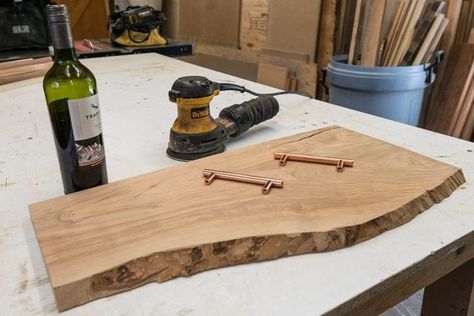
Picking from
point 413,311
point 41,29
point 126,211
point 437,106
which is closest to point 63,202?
point 126,211

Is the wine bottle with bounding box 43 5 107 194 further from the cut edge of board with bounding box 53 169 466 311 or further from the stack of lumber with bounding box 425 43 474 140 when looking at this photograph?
the stack of lumber with bounding box 425 43 474 140

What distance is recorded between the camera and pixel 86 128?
59 centimetres

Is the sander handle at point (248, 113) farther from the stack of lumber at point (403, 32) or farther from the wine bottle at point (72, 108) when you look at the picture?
the stack of lumber at point (403, 32)

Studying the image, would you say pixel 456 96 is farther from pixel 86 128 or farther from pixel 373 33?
pixel 86 128

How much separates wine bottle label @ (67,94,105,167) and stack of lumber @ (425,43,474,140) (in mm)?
1795

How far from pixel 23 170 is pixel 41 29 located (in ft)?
6.08

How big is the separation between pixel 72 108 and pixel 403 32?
165 cm

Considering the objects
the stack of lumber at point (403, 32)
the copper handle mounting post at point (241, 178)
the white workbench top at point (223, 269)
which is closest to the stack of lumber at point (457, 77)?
the stack of lumber at point (403, 32)

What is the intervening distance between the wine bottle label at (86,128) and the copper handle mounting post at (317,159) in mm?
320

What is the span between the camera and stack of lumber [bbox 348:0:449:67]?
1.79 metres

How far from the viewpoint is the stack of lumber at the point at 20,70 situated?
1478 millimetres

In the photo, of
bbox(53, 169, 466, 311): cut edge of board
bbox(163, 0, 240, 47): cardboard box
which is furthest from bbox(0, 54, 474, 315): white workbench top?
bbox(163, 0, 240, 47): cardboard box

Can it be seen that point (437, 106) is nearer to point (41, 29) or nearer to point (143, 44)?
point (143, 44)

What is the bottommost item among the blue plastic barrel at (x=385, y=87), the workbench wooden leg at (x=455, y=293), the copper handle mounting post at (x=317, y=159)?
the workbench wooden leg at (x=455, y=293)
